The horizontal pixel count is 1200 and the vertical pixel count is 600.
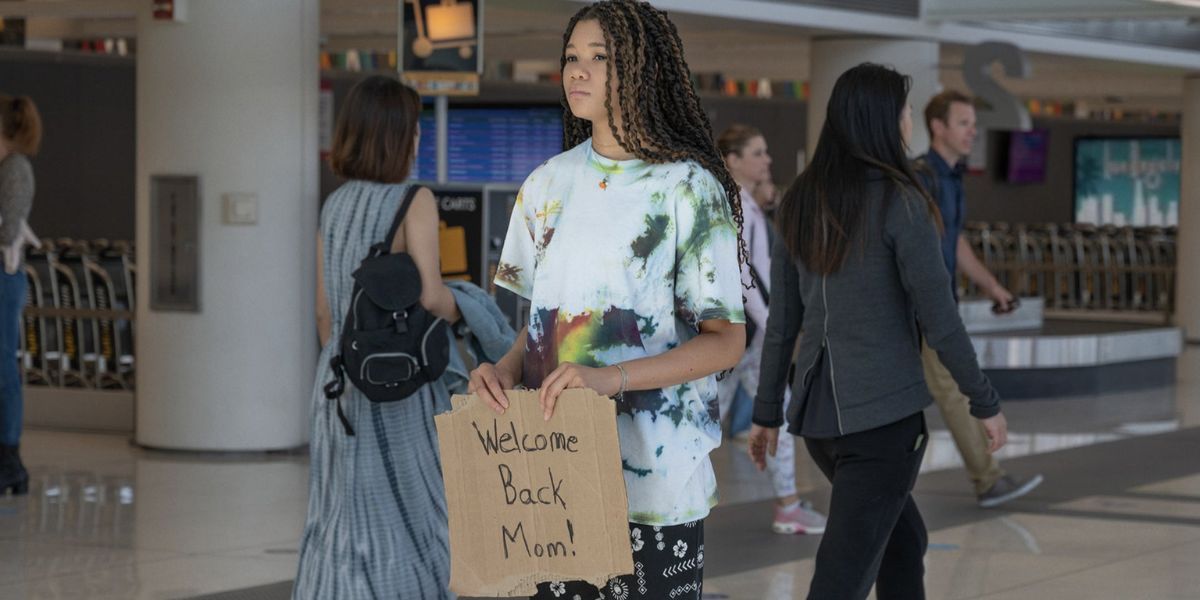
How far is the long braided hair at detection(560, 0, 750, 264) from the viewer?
2.57m

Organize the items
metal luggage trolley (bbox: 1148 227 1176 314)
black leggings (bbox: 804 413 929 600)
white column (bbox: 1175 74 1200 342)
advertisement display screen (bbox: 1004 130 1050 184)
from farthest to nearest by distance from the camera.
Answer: advertisement display screen (bbox: 1004 130 1050 184)
metal luggage trolley (bbox: 1148 227 1176 314)
white column (bbox: 1175 74 1200 342)
black leggings (bbox: 804 413 929 600)

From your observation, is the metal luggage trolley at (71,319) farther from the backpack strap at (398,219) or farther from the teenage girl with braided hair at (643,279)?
the teenage girl with braided hair at (643,279)

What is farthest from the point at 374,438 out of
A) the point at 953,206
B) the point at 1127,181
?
the point at 1127,181

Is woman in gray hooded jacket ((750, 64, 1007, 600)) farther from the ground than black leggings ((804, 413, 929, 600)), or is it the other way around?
woman in gray hooded jacket ((750, 64, 1007, 600))

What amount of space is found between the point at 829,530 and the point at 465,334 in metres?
1.05

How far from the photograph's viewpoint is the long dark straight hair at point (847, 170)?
385 centimetres

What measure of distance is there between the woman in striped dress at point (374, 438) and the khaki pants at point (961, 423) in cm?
263

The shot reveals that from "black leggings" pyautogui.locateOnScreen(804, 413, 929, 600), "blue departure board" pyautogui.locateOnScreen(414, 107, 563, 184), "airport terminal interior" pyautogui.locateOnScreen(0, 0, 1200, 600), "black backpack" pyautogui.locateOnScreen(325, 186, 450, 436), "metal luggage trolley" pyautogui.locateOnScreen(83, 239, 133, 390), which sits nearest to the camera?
"black leggings" pyautogui.locateOnScreen(804, 413, 929, 600)

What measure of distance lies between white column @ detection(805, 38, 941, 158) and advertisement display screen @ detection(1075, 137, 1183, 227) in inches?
715

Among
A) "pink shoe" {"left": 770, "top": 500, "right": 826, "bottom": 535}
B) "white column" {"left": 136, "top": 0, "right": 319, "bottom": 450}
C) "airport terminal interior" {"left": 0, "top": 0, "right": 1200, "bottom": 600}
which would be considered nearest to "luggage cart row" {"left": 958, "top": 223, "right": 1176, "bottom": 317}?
"airport terminal interior" {"left": 0, "top": 0, "right": 1200, "bottom": 600}

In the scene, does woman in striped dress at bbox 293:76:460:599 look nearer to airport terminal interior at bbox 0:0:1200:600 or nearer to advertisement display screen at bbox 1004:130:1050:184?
airport terminal interior at bbox 0:0:1200:600

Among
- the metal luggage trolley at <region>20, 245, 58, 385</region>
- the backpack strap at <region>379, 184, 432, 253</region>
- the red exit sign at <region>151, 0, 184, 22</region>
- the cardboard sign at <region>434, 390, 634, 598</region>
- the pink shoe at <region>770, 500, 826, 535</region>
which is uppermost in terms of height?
the red exit sign at <region>151, 0, 184, 22</region>

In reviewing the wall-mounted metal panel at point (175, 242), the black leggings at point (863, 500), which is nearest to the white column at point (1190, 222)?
the wall-mounted metal panel at point (175, 242)

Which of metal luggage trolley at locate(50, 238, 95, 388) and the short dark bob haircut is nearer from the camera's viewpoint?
the short dark bob haircut
